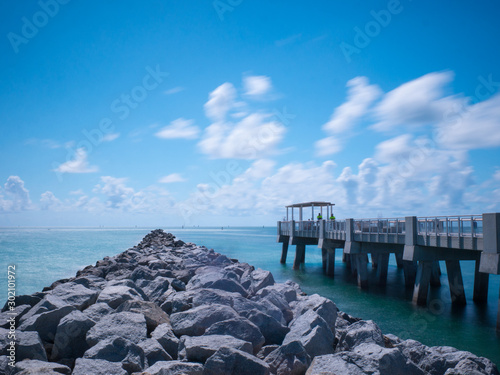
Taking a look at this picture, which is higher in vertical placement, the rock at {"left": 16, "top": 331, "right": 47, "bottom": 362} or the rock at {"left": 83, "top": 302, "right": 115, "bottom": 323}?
the rock at {"left": 83, "top": 302, "right": 115, "bottom": 323}

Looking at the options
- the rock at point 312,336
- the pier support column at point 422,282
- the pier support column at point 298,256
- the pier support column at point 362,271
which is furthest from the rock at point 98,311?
the pier support column at point 298,256

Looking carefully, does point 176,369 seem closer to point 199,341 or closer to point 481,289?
point 199,341

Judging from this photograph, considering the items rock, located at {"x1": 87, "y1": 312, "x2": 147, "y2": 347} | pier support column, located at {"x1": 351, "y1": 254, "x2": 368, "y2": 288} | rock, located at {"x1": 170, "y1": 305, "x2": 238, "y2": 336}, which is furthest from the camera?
pier support column, located at {"x1": 351, "y1": 254, "x2": 368, "y2": 288}

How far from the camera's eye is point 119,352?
5934 mm

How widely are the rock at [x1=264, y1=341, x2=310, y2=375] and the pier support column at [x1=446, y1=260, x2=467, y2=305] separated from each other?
13.4m

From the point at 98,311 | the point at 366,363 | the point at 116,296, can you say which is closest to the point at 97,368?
the point at 98,311

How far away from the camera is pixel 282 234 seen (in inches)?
1378

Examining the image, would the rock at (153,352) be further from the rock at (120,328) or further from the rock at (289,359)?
the rock at (289,359)

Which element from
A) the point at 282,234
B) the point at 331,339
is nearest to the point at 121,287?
the point at 331,339

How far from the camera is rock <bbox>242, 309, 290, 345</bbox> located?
25.6 ft

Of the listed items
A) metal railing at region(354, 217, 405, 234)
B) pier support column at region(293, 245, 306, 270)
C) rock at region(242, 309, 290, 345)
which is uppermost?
metal railing at region(354, 217, 405, 234)

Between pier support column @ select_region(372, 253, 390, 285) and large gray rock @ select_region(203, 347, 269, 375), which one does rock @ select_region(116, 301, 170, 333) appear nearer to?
large gray rock @ select_region(203, 347, 269, 375)

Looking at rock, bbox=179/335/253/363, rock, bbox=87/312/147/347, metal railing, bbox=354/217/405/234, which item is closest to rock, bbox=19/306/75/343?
rock, bbox=87/312/147/347

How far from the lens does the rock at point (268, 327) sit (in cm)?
780
